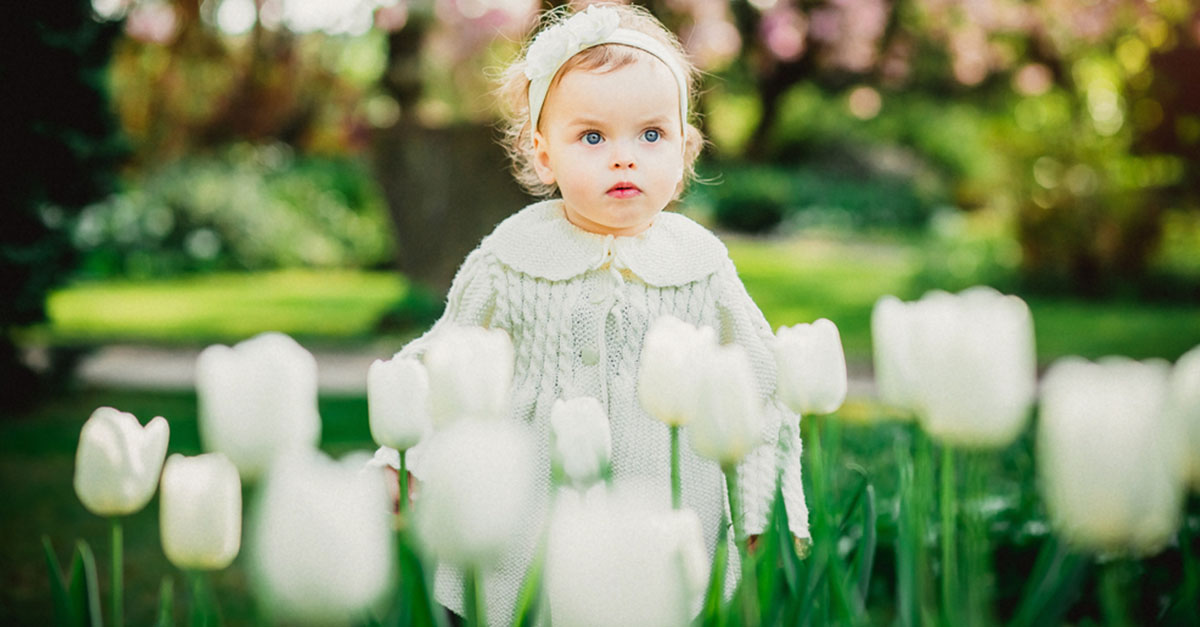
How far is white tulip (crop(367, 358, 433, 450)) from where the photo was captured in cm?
134

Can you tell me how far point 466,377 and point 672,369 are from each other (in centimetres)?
23

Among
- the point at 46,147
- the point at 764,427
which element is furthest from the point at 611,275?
the point at 46,147

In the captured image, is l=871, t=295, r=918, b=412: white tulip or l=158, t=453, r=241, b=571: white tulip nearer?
l=158, t=453, r=241, b=571: white tulip

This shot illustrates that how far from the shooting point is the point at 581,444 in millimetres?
1397

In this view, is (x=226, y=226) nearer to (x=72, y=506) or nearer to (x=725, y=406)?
(x=72, y=506)

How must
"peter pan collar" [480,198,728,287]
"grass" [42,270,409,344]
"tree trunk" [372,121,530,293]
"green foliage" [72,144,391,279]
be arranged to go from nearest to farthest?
"peter pan collar" [480,198,728,287] → "tree trunk" [372,121,530,293] → "grass" [42,270,409,344] → "green foliage" [72,144,391,279]

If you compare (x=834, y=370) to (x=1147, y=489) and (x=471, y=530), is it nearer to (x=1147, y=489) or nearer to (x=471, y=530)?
(x=1147, y=489)

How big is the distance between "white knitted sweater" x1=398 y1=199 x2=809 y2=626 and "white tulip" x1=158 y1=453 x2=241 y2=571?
0.82 metres

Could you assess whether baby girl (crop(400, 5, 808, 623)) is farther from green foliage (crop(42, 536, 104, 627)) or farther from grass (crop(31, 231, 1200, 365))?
grass (crop(31, 231, 1200, 365))

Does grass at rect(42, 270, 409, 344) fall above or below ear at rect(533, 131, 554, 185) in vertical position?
below

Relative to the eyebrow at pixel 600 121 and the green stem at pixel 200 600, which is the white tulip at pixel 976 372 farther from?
the eyebrow at pixel 600 121

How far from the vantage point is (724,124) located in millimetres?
28078

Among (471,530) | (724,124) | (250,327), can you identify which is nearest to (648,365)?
(471,530)

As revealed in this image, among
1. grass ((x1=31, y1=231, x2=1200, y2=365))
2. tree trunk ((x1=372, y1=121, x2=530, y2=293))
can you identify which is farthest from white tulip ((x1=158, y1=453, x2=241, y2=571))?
tree trunk ((x1=372, y1=121, x2=530, y2=293))
